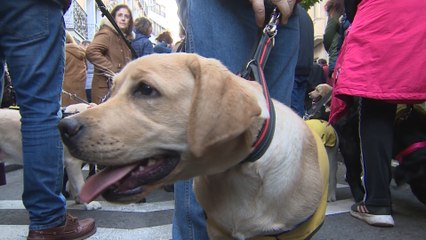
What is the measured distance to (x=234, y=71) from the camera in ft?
7.44

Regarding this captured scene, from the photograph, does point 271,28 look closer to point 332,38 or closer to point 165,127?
point 165,127

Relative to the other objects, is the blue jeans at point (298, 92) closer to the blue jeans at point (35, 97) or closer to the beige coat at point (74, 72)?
the beige coat at point (74, 72)

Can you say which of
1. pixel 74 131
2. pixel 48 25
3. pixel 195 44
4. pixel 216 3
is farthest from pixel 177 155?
pixel 48 25

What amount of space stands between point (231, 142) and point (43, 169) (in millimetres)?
1266

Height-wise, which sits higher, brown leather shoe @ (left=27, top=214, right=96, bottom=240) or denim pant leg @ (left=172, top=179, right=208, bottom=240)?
denim pant leg @ (left=172, top=179, right=208, bottom=240)

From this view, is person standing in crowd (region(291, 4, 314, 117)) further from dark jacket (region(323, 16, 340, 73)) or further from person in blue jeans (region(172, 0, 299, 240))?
person in blue jeans (region(172, 0, 299, 240))

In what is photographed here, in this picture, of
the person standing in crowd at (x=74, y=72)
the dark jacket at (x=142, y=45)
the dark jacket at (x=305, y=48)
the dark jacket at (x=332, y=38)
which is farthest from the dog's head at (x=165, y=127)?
the dark jacket at (x=332, y=38)

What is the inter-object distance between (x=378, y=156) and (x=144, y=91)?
195cm

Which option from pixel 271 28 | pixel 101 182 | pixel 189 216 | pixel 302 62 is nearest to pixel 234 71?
pixel 271 28

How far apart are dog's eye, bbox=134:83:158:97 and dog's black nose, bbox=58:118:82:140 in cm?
24

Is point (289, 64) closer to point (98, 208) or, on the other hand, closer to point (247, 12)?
point (247, 12)

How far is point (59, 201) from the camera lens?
8.00 feet

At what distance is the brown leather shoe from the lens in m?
2.38

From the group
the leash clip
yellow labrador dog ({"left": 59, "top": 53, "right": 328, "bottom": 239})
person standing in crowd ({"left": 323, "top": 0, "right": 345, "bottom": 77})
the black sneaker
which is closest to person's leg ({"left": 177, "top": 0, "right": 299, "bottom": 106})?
the leash clip
